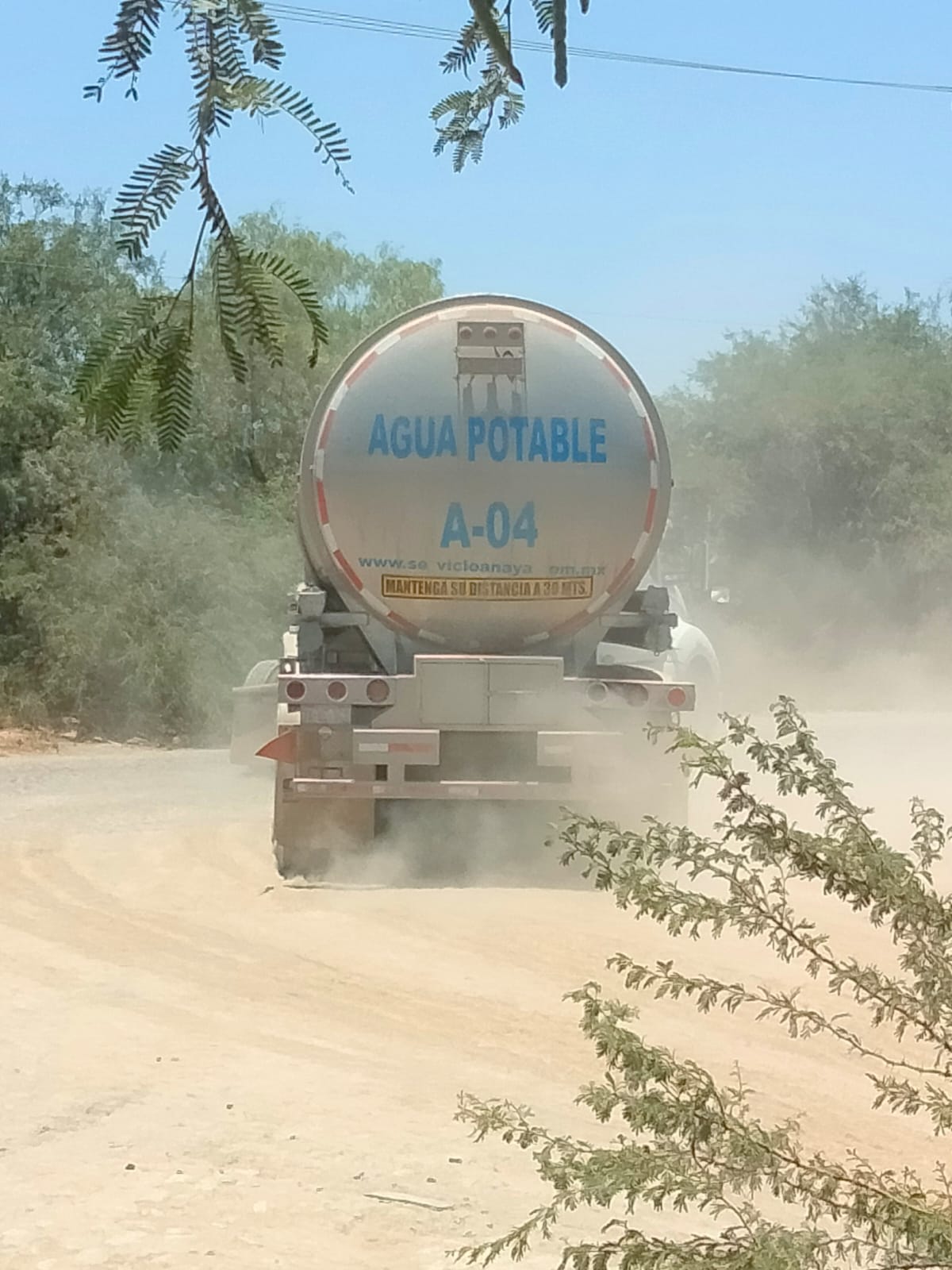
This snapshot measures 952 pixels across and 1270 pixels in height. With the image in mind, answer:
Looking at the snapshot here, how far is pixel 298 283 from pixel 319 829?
7.95m

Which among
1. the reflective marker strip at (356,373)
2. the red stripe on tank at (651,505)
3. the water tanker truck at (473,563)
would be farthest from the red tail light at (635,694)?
the reflective marker strip at (356,373)

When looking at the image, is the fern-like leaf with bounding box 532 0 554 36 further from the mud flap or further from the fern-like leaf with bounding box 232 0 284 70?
the mud flap

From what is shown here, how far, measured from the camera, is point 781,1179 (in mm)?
3391

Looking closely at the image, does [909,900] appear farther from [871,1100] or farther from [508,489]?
[508,489]

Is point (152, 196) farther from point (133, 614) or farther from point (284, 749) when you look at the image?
point (133, 614)

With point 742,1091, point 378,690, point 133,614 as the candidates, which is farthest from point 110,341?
point 133,614

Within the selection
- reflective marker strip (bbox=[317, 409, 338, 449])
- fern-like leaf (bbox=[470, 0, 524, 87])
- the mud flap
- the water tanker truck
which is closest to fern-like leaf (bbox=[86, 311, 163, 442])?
fern-like leaf (bbox=[470, 0, 524, 87])

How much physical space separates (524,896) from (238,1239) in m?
5.14

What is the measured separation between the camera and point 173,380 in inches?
90.6

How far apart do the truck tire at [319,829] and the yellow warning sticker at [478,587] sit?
1193 mm

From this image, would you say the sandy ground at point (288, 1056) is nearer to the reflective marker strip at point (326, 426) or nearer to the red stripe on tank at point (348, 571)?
the red stripe on tank at point (348, 571)

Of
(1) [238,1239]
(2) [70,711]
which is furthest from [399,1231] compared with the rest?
(2) [70,711]

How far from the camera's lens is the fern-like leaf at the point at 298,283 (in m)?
2.30

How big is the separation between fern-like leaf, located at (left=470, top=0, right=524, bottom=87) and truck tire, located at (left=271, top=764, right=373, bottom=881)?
804 cm
